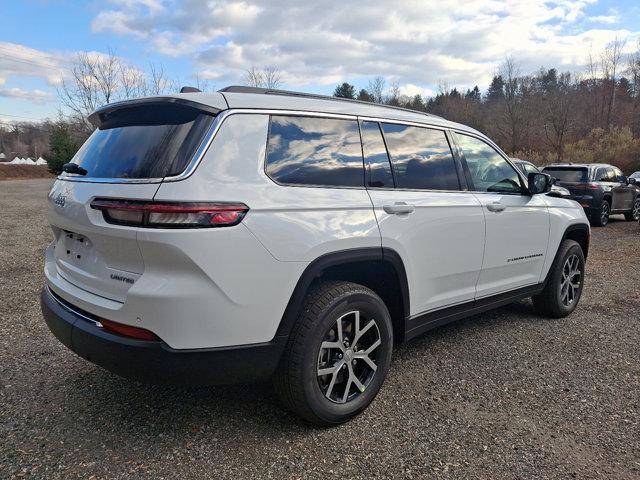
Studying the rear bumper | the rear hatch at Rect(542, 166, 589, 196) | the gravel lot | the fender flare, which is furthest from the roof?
the rear hatch at Rect(542, 166, 589, 196)

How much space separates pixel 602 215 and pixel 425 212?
11.6m

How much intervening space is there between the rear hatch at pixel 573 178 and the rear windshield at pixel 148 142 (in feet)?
40.7

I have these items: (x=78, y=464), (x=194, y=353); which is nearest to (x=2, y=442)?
(x=78, y=464)

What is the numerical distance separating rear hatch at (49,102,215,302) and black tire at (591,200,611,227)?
12769 mm

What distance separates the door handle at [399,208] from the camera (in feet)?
9.50

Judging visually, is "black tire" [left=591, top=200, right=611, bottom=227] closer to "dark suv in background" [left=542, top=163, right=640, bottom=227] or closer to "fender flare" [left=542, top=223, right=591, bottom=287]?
"dark suv in background" [left=542, top=163, right=640, bottom=227]

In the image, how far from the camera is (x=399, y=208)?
2.95 m

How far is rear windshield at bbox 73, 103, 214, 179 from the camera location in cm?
228

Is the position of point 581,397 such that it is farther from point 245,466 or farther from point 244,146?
point 244,146

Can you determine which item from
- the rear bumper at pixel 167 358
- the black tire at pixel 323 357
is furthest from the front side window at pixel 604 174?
the rear bumper at pixel 167 358

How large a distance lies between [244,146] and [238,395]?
1667mm

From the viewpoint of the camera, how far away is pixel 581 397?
3.15 meters

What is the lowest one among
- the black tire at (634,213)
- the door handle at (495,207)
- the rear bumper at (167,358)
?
the black tire at (634,213)

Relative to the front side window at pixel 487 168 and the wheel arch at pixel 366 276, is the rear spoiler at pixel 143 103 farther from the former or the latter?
the front side window at pixel 487 168
